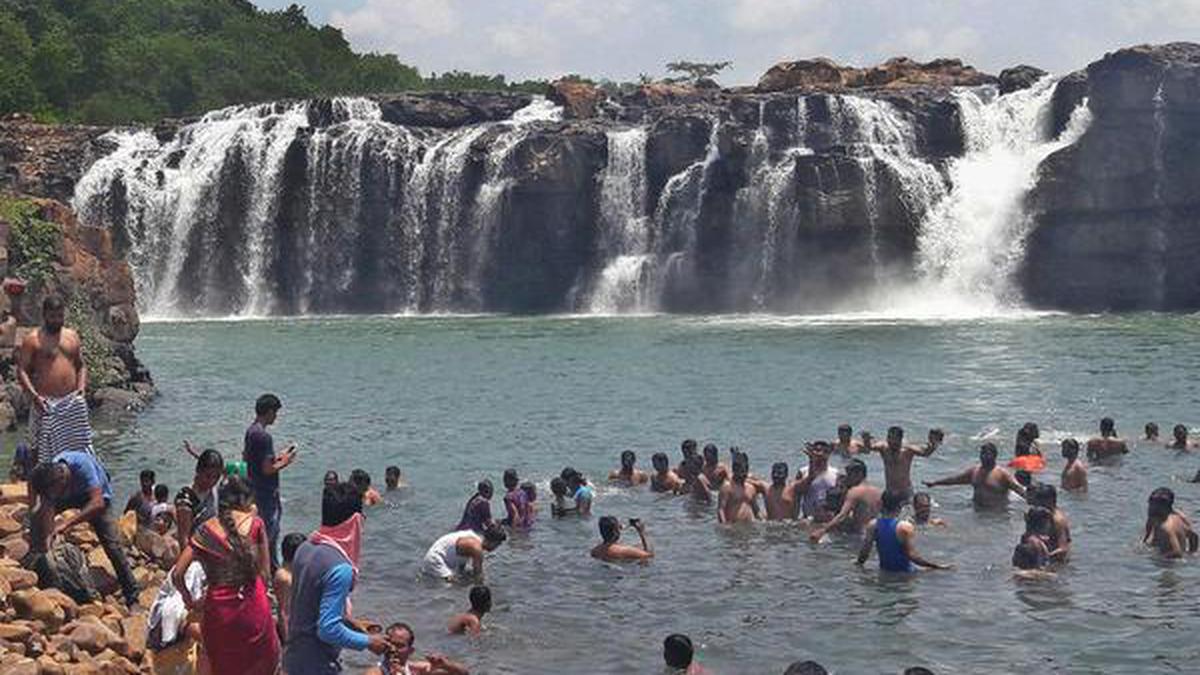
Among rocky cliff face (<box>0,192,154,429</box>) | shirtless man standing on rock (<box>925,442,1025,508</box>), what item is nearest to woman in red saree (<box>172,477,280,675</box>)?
shirtless man standing on rock (<box>925,442,1025,508</box>)

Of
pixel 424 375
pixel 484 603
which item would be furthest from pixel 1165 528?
pixel 424 375

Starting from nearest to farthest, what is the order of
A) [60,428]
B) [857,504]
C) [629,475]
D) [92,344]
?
[60,428] → [857,504] → [629,475] → [92,344]

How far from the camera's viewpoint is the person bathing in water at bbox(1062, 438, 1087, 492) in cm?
1869

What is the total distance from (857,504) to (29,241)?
1818 centimetres

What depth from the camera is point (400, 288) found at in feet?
202

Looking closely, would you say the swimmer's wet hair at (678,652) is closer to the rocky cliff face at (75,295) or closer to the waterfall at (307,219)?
the rocky cliff face at (75,295)

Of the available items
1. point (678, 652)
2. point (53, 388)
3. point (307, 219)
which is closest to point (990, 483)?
point (678, 652)

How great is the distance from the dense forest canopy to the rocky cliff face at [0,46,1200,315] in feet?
65.8

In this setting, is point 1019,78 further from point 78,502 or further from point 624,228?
point 78,502

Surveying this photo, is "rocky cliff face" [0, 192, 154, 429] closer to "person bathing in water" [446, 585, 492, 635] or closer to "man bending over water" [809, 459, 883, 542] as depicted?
"person bathing in water" [446, 585, 492, 635]

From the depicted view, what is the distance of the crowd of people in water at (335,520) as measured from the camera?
25.3 ft

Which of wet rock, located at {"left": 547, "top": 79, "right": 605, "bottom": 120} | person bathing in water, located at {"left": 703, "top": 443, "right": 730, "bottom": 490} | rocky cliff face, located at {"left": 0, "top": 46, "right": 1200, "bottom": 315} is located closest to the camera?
person bathing in water, located at {"left": 703, "top": 443, "right": 730, "bottom": 490}

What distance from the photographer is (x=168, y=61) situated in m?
93.9

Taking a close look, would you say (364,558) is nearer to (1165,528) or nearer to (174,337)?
(1165,528)
